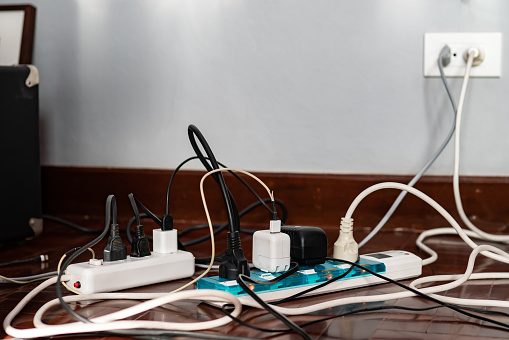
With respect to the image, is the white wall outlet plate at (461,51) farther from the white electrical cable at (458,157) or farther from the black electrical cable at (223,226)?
the black electrical cable at (223,226)

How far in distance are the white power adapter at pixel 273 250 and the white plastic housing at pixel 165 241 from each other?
0.15m

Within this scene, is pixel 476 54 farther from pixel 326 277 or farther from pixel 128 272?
pixel 128 272

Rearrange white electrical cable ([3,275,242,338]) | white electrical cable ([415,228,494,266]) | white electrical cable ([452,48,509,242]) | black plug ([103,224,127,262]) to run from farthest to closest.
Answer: white electrical cable ([452,48,509,242]) < white electrical cable ([415,228,494,266]) < black plug ([103,224,127,262]) < white electrical cable ([3,275,242,338])

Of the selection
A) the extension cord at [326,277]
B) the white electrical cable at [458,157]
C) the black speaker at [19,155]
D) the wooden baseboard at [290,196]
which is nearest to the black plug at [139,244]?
the extension cord at [326,277]

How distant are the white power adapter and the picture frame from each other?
943 millimetres

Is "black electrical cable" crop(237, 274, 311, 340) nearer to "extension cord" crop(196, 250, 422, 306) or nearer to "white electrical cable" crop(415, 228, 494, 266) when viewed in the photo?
"extension cord" crop(196, 250, 422, 306)

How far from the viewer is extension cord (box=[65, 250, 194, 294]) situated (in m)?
0.82

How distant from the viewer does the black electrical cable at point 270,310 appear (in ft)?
2.14

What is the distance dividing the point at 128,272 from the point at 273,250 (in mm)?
210

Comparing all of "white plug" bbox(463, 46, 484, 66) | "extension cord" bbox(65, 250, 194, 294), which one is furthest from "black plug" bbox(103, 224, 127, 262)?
"white plug" bbox(463, 46, 484, 66)

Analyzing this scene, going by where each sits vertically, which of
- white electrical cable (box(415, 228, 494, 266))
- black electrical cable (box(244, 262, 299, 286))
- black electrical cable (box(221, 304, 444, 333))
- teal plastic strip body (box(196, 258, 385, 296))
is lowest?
white electrical cable (box(415, 228, 494, 266))

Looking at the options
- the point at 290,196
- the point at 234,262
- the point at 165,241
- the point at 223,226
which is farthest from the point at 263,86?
the point at 234,262

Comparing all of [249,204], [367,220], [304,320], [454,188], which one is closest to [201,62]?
[249,204]

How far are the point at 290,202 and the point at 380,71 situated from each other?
14.0 inches
